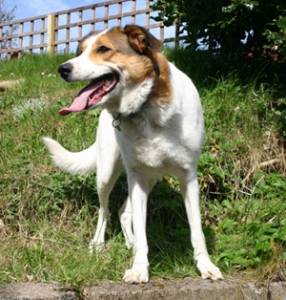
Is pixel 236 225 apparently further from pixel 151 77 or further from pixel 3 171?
pixel 3 171

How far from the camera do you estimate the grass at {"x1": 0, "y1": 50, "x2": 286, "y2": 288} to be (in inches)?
141

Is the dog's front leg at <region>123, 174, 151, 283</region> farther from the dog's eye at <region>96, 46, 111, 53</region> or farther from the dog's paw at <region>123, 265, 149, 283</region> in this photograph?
the dog's eye at <region>96, 46, 111, 53</region>

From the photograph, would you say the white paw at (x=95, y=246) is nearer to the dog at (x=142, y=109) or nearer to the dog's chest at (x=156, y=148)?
the dog at (x=142, y=109)

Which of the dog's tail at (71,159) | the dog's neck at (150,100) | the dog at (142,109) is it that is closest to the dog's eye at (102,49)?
the dog at (142,109)

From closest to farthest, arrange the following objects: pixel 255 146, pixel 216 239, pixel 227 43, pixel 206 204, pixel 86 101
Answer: pixel 86 101
pixel 216 239
pixel 206 204
pixel 255 146
pixel 227 43

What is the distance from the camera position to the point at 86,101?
10.7 ft

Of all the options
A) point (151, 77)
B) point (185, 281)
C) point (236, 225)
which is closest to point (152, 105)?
point (151, 77)

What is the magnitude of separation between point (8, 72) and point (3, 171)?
15.2 ft

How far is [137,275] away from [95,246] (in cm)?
67

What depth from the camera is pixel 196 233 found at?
142 inches

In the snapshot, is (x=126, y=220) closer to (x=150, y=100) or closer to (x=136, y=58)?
(x=150, y=100)

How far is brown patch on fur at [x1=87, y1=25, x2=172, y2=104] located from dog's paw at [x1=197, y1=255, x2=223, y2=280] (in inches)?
37.7

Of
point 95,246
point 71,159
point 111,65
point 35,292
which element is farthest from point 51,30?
point 35,292

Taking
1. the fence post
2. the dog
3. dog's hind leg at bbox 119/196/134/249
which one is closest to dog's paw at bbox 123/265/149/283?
the dog
